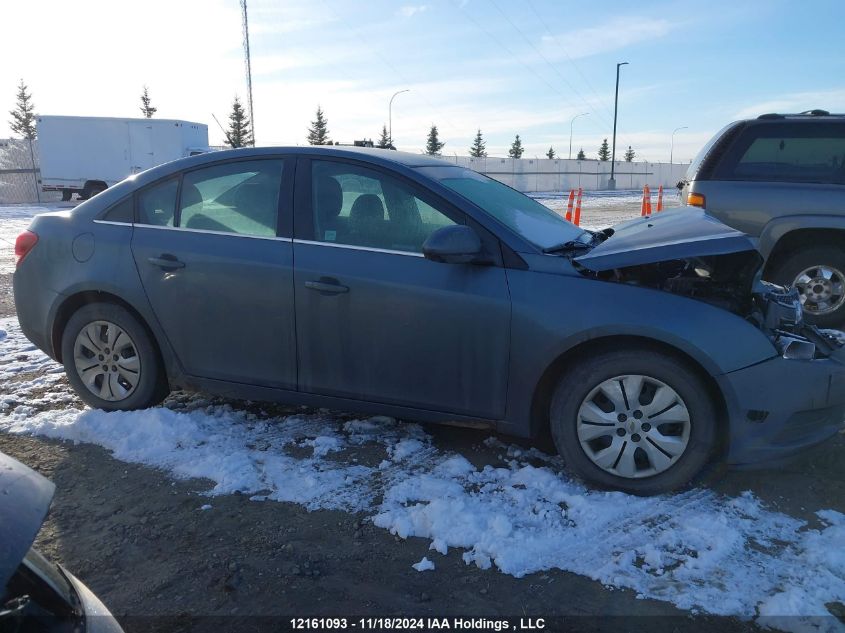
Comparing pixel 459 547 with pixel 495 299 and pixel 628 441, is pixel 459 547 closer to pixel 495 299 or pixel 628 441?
pixel 628 441

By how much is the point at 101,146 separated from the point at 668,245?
25966mm

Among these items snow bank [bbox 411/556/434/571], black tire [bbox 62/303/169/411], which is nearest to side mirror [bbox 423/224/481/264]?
snow bank [bbox 411/556/434/571]

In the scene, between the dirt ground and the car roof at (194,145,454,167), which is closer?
the dirt ground

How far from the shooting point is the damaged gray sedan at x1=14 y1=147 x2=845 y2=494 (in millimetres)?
3102

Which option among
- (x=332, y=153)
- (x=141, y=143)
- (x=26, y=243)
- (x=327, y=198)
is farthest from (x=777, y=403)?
(x=141, y=143)

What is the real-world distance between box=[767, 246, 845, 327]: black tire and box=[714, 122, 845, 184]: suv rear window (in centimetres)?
65

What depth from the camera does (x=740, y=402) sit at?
3.03 meters

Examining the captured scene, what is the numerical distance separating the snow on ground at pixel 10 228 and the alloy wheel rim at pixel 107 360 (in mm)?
6330

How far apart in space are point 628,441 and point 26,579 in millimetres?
2567

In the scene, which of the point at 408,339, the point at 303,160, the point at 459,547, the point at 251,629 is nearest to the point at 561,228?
the point at 408,339

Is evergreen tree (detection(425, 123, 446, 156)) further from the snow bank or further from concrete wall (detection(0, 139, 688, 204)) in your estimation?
the snow bank

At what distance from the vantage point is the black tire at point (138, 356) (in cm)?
400

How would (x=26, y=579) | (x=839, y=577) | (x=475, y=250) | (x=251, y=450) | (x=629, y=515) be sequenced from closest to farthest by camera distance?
(x=26, y=579) < (x=839, y=577) < (x=629, y=515) < (x=475, y=250) < (x=251, y=450)

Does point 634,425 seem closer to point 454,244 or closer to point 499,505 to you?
point 499,505
